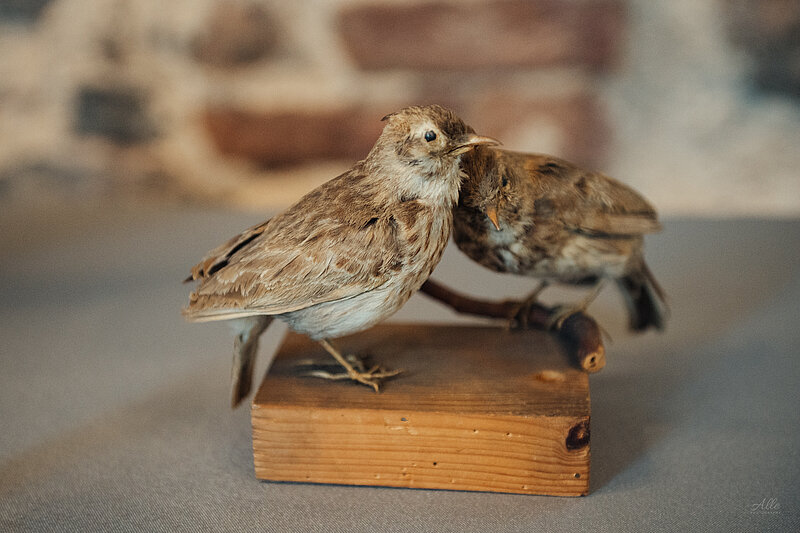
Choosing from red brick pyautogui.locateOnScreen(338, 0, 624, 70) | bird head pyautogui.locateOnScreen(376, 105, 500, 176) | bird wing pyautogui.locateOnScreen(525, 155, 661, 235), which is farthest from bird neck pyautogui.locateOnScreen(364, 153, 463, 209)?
red brick pyautogui.locateOnScreen(338, 0, 624, 70)

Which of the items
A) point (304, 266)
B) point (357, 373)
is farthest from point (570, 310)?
point (304, 266)

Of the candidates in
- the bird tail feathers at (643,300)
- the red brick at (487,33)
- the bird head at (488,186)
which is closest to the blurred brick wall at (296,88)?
the red brick at (487,33)

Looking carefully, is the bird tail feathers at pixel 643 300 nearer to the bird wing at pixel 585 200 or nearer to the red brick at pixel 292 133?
the bird wing at pixel 585 200

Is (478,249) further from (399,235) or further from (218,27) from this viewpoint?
(218,27)

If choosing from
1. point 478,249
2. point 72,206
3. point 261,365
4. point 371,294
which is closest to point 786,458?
point 478,249

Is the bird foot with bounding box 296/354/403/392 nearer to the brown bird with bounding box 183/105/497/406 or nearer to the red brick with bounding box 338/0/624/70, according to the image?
the brown bird with bounding box 183/105/497/406

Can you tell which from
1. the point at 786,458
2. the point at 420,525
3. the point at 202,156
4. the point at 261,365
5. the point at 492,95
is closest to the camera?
the point at 420,525

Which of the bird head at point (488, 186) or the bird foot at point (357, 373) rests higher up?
the bird head at point (488, 186)
